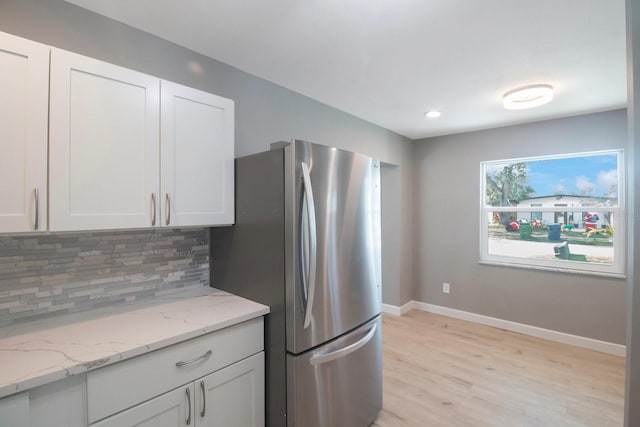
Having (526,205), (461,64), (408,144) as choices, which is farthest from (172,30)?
(526,205)

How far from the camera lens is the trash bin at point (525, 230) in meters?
3.45

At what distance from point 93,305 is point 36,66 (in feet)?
3.78

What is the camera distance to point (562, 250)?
10.7 feet

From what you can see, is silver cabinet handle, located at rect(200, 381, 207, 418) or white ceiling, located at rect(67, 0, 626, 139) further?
white ceiling, located at rect(67, 0, 626, 139)

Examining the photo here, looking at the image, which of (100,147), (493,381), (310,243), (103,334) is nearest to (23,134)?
(100,147)

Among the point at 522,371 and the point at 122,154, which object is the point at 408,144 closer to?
the point at 522,371

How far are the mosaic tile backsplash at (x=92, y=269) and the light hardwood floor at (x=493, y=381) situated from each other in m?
1.70

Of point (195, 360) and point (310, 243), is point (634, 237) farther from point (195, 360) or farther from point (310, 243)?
point (195, 360)

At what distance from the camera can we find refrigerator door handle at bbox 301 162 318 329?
1.47 m

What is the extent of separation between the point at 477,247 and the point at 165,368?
361cm

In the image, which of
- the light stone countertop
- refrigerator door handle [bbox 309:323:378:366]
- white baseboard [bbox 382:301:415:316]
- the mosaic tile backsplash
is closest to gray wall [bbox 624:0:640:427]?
refrigerator door handle [bbox 309:323:378:366]

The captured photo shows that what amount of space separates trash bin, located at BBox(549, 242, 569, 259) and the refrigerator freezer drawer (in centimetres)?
261

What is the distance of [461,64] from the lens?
2.03 meters

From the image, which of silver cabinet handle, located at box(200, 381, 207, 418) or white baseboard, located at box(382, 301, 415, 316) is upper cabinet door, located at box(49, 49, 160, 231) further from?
white baseboard, located at box(382, 301, 415, 316)
